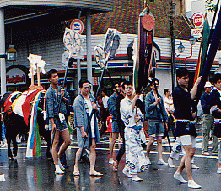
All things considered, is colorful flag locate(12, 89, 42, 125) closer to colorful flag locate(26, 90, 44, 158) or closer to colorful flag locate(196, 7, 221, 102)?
colorful flag locate(26, 90, 44, 158)

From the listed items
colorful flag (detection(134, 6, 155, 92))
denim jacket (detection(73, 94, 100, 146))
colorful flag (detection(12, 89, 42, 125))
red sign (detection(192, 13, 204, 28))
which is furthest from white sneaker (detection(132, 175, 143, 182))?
red sign (detection(192, 13, 204, 28))

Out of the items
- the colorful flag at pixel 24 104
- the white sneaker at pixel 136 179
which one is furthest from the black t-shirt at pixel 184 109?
the colorful flag at pixel 24 104

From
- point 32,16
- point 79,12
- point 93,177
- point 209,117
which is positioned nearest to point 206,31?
point 93,177

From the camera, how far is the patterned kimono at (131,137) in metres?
7.95

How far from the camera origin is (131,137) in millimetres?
8000

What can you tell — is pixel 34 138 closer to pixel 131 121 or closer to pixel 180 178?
pixel 131 121

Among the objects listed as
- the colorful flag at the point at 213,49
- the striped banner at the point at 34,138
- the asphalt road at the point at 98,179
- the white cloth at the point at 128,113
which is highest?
the colorful flag at the point at 213,49

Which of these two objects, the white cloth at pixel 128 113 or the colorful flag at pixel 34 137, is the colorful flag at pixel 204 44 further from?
the colorful flag at pixel 34 137

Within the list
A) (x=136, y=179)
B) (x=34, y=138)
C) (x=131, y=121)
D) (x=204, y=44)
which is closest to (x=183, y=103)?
(x=131, y=121)

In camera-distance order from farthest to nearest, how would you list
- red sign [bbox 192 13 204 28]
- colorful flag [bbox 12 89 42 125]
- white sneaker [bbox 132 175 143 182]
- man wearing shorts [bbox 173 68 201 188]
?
red sign [bbox 192 13 204 28] → colorful flag [bbox 12 89 42 125] → white sneaker [bbox 132 175 143 182] → man wearing shorts [bbox 173 68 201 188]

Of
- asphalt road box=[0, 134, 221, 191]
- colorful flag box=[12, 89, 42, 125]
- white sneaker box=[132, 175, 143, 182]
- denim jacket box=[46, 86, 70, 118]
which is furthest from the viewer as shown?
colorful flag box=[12, 89, 42, 125]

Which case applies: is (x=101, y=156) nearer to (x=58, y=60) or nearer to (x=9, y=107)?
→ (x=9, y=107)

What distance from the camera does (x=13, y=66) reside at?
1005 inches

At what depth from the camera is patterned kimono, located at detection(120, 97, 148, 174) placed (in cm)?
795
